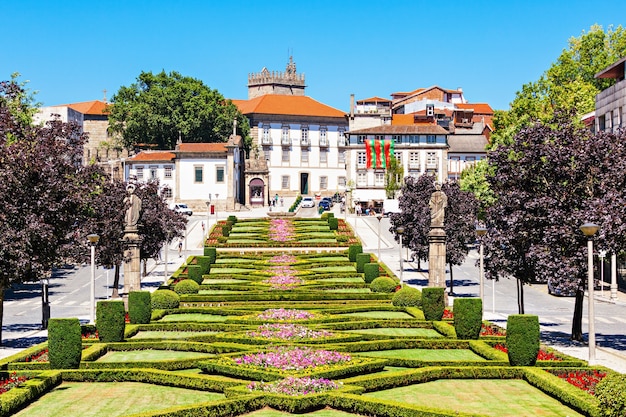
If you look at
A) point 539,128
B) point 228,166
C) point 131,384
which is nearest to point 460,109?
point 228,166

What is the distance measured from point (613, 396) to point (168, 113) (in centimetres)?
9933

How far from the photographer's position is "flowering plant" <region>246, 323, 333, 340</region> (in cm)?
3209

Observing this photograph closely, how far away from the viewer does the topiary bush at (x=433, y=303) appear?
124ft

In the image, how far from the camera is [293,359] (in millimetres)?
26297

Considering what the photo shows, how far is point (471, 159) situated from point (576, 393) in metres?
106

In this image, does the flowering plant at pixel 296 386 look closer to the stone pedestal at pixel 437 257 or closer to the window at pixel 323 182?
the stone pedestal at pixel 437 257

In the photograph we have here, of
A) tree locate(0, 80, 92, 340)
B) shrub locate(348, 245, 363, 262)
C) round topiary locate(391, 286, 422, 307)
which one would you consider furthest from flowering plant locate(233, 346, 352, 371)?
shrub locate(348, 245, 363, 262)

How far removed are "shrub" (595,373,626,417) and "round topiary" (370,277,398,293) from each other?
30.1m

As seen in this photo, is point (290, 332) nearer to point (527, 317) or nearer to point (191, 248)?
point (527, 317)

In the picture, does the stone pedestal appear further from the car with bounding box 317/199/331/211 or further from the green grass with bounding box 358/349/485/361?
the car with bounding box 317/199/331/211

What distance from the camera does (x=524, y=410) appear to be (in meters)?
22.0

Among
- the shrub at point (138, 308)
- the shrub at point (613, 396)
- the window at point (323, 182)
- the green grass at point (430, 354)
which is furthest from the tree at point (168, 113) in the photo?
the shrub at point (613, 396)

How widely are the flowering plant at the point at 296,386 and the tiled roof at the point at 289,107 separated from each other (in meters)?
112

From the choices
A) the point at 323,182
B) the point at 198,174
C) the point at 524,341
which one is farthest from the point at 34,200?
the point at 323,182
